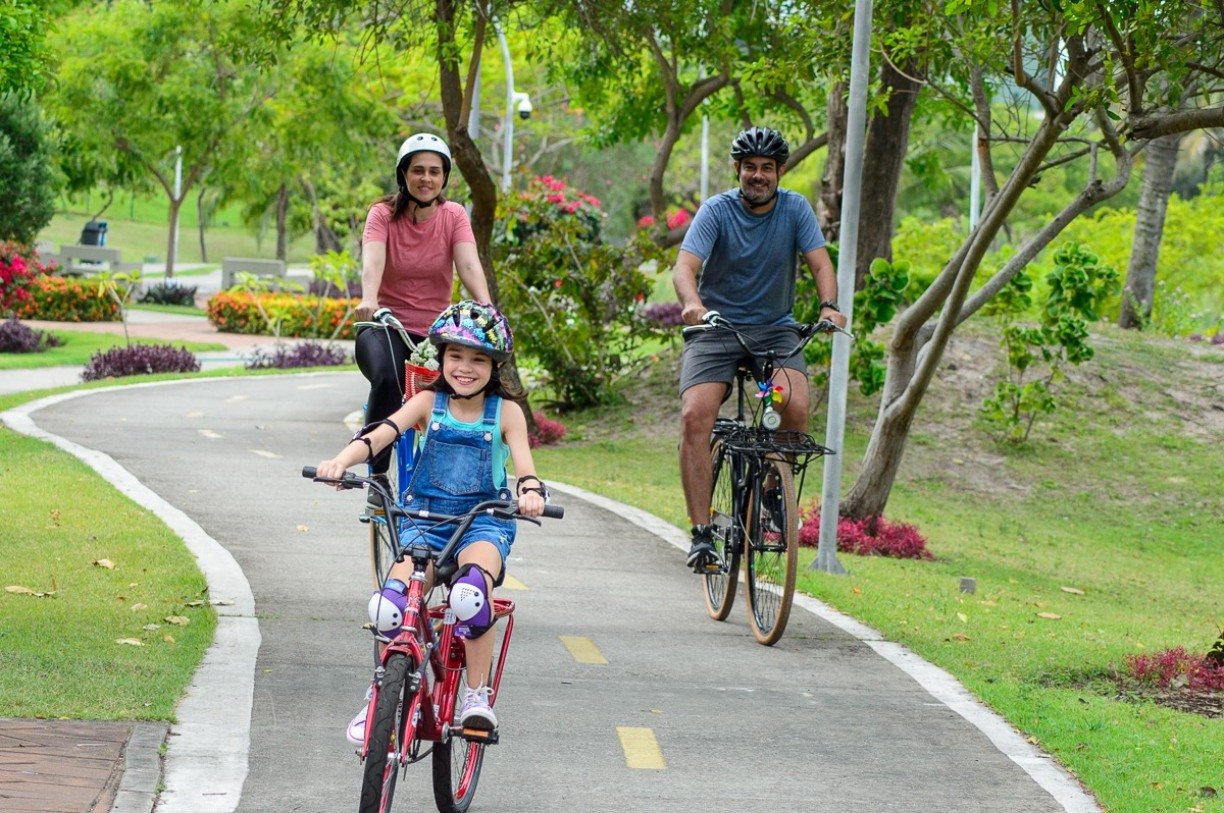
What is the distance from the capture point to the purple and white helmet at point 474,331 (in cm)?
512

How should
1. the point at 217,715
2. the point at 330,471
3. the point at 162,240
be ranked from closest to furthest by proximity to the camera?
the point at 330,471 < the point at 217,715 < the point at 162,240

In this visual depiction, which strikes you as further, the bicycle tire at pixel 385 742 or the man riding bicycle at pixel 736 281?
the man riding bicycle at pixel 736 281

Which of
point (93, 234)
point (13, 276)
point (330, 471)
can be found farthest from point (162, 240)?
point (330, 471)

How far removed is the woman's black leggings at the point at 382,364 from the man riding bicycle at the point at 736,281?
144 cm

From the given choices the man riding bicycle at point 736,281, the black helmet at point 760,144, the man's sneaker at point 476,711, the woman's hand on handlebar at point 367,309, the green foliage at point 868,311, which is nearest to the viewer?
the man's sneaker at point 476,711

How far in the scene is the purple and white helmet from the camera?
5117 mm

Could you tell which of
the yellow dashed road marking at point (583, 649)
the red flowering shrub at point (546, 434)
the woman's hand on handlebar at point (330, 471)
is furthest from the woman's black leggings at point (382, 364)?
the red flowering shrub at point (546, 434)

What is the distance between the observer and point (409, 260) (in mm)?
7668

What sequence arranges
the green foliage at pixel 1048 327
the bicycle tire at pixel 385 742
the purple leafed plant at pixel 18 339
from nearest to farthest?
the bicycle tire at pixel 385 742 < the green foliage at pixel 1048 327 < the purple leafed plant at pixel 18 339

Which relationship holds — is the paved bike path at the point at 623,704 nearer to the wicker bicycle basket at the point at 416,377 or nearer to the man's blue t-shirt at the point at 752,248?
the wicker bicycle basket at the point at 416,377

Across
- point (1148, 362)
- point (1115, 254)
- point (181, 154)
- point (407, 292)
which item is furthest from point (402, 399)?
point (181, 154)

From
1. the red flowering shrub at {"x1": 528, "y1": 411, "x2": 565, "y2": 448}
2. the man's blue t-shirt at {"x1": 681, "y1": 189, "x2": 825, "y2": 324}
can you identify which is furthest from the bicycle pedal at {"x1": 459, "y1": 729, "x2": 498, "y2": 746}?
the red flowering shrub at {"x1": 528, "y1": 411, "x2": 565, "y2": 448}

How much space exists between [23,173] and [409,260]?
29.9 m

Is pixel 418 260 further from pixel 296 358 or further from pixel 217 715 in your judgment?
pixel 296 358
